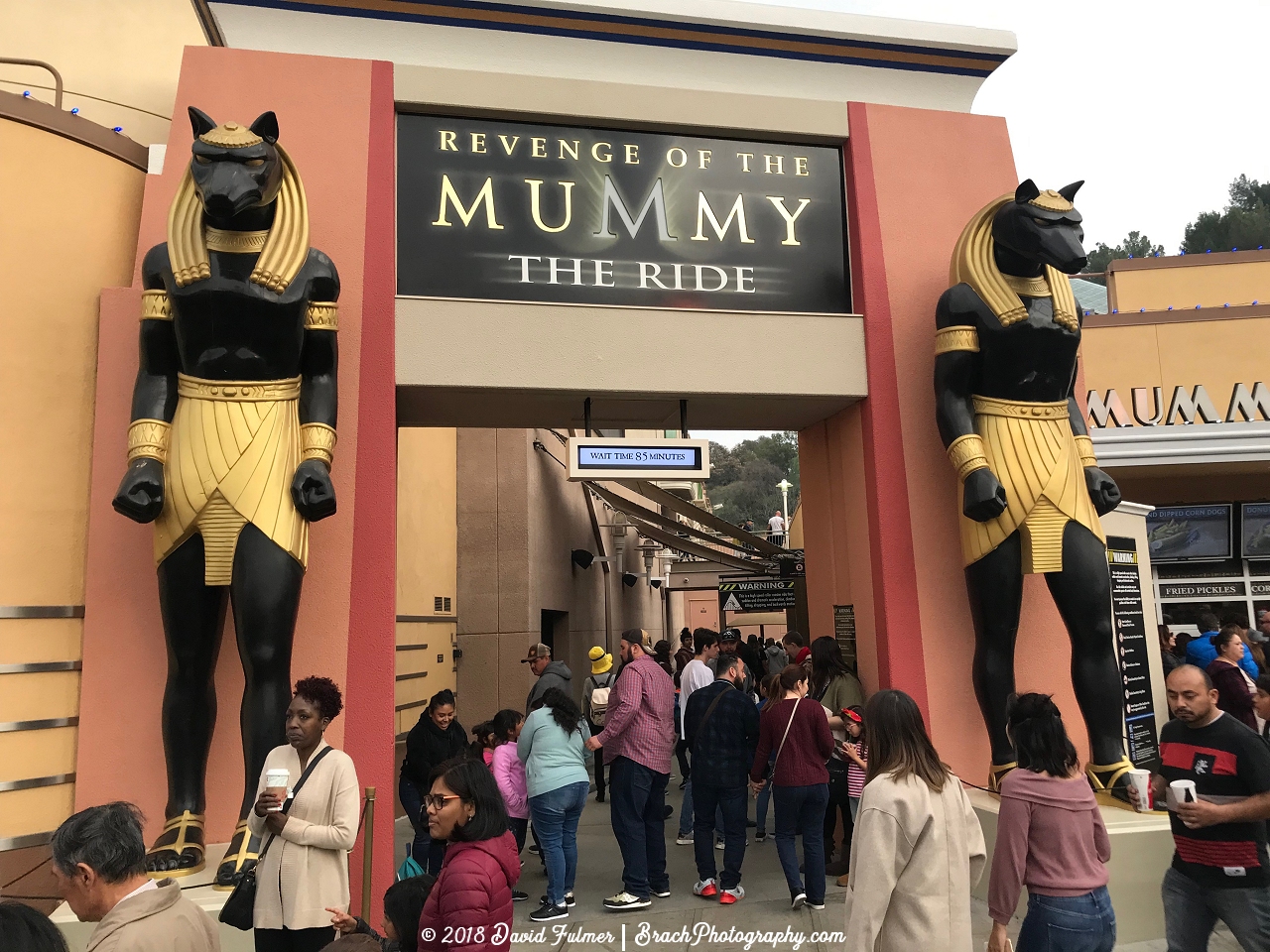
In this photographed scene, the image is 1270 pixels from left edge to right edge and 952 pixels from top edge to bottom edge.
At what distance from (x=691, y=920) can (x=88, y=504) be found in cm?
423

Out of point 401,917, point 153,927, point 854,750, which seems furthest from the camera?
point 854,750

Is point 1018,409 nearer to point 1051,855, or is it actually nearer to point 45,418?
point 1051,855

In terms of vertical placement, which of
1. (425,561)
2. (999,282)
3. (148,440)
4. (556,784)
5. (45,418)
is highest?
(999,282)

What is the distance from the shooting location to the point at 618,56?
6.77 metres

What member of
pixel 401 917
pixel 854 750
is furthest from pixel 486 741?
pixel 401 917

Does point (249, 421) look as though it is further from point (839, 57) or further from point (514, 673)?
point (514, 673)

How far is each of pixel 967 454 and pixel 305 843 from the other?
167 inches

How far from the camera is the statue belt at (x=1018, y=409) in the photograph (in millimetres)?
6016

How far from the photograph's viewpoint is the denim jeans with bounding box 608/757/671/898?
19.2ft

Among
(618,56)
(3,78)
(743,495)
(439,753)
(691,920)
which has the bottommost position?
(691,920)

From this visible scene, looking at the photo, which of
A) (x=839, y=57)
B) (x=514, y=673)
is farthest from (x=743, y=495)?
(x=839, y=57)

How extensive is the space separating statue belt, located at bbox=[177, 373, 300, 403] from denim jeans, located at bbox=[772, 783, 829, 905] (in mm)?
3656

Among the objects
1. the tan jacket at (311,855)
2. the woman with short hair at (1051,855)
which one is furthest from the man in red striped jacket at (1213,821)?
the tan jacket at (311,855)

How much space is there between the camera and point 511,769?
6125mm
